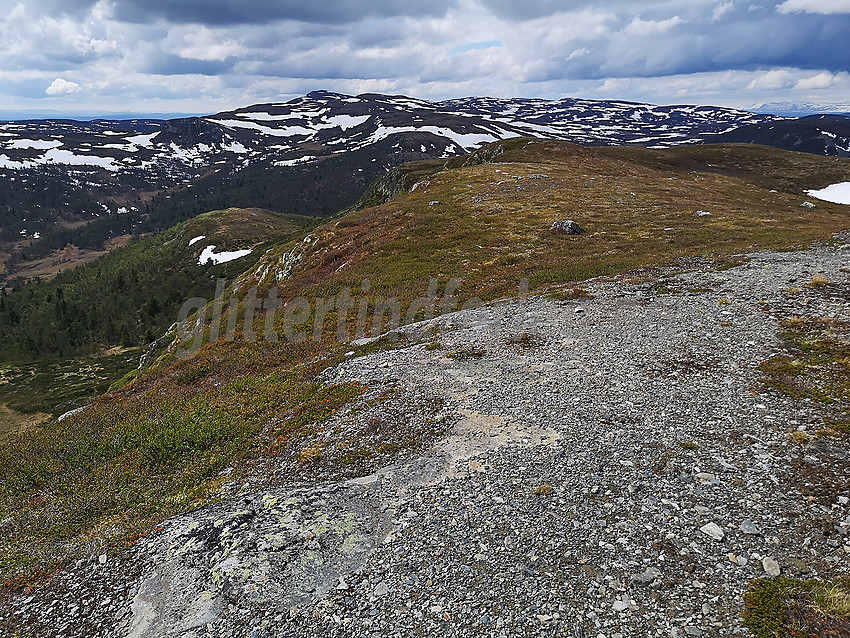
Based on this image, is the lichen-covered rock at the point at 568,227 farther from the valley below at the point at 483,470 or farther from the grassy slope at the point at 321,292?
the valley below at the point at 483,470

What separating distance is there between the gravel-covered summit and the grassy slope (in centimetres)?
268

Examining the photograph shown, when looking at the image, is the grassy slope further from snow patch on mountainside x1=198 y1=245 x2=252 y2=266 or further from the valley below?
snow patch on mountainside x1=198 y1=245 x2=252 y2=266

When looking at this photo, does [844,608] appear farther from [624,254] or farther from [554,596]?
[624,254]

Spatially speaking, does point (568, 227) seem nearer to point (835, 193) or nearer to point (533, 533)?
point (533, 533)

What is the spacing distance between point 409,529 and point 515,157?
97.9 meters

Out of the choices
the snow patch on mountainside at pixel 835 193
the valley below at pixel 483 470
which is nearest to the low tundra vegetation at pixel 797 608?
the valley below at pixel 483 470

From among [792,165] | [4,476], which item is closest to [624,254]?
[4,476]

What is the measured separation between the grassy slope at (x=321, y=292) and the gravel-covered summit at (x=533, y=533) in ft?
8.80

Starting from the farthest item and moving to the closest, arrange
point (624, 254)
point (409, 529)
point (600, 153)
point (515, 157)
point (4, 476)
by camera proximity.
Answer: point (600, 153)
point (515, 157)
point (624, 254)
point (4, 476)
point (409, 529)

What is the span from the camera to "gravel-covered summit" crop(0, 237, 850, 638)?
811cm

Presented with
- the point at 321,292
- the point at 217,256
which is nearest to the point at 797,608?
the point at 321,292

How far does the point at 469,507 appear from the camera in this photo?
35.7 feet

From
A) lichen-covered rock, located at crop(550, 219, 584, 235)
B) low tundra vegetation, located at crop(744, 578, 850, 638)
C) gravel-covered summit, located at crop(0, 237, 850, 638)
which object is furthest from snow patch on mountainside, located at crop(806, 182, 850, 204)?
low tundra vegetation, located at crop(744, 578, 850, 638)

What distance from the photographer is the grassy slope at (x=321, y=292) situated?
45.1 feet
